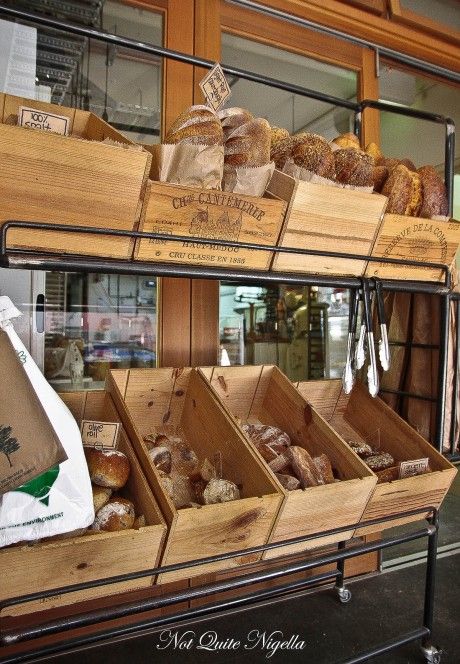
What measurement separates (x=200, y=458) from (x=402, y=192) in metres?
0.94

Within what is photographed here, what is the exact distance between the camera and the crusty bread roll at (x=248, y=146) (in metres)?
1.13

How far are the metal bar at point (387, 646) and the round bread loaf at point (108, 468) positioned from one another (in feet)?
2.62

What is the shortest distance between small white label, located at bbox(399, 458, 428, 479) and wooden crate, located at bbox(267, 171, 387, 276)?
1.78 ft

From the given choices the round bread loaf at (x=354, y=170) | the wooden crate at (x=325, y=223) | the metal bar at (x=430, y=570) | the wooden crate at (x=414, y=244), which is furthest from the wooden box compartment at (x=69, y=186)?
the metal bar at (x=430, y=570)

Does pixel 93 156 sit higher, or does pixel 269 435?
pixel 93 156

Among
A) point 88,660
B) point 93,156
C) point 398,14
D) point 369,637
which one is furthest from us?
point 398,14

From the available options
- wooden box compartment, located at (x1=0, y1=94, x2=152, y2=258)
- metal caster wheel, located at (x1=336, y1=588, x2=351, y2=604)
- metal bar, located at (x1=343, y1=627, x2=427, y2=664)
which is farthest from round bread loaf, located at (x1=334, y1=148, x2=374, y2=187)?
metal caster wheel, located at (x1=336, y1=588, x2=351, y2=604)

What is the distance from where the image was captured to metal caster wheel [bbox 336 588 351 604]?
1.91 metres

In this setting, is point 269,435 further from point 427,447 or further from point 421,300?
point 421,300

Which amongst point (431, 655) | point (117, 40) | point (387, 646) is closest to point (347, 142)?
point (117, 40)

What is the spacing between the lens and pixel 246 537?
40.5 inches

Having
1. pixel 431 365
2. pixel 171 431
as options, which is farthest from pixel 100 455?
pixel 431 365

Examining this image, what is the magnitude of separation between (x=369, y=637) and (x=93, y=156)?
1.82 meters

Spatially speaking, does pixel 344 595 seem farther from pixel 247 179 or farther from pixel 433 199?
pixel 247 179
